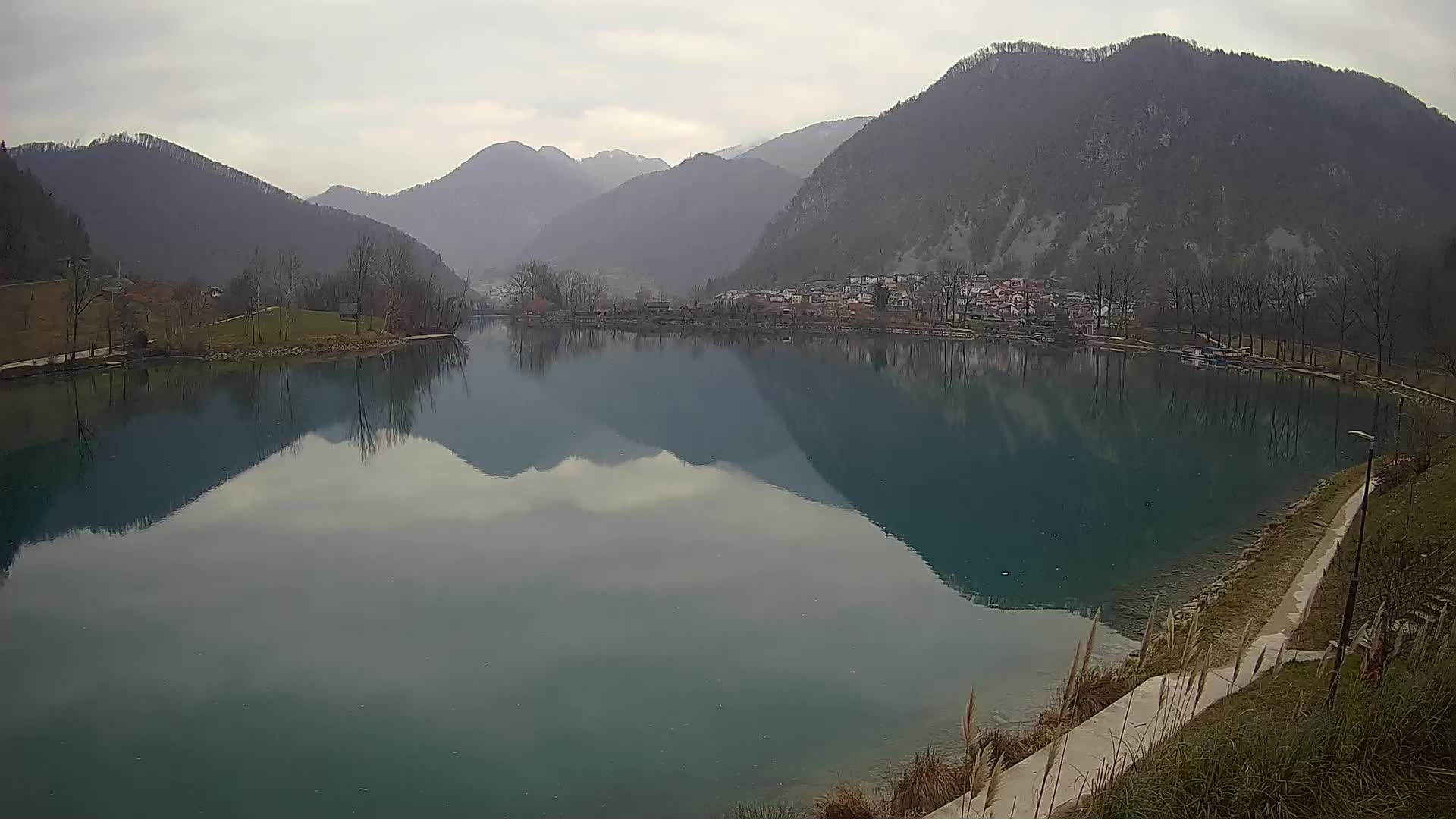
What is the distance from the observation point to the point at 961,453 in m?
26.8

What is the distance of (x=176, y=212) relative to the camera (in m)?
131

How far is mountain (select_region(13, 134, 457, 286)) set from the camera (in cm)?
11912

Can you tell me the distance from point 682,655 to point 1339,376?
43538mm

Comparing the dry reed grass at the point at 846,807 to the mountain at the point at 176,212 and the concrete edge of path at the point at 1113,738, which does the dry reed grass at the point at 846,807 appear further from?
the mountain at the point at 176,212

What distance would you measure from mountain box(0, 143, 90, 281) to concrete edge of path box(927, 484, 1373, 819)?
6828 centimetres

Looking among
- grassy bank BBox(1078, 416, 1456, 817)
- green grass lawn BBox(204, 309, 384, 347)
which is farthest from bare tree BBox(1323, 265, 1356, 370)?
green grass lawn BBox(204, 309, 384, 347)

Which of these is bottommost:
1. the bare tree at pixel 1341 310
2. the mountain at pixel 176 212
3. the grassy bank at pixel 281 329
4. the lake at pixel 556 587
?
the lake at pixel 556 587

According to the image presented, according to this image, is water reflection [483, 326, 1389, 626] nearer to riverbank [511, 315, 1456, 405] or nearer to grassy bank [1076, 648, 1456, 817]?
riverbank [511, 315, 1456, 405]

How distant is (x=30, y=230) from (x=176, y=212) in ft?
247

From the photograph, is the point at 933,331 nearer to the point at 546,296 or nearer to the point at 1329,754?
the point at 546,296

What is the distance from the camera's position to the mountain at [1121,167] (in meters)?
115

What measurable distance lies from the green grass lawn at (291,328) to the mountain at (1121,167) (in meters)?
93.9

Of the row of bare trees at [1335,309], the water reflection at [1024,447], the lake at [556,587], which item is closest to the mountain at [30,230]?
the lake at [556,587]

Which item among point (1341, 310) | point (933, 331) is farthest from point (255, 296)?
A: point (1341, 310)
